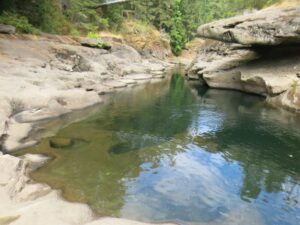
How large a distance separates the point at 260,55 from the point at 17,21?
17657 millimetres

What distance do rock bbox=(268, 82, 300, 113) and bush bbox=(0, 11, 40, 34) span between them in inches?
695

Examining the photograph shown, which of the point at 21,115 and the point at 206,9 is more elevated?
the point at 206,9

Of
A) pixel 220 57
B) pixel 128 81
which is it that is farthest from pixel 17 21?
pixel 220 57

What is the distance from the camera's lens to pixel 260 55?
2377cm

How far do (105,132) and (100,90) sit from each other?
8217 mm

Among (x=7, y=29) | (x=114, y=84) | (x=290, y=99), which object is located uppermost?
(x=7, y=29)

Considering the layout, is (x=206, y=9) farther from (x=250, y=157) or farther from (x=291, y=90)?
(x=250, y=157)

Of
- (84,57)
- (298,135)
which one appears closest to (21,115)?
(298,135)

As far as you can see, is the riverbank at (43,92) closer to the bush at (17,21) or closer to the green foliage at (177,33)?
the bush at (17,21)

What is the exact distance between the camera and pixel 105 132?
41.0ft

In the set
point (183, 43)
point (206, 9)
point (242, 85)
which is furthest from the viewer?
point (206, 9)

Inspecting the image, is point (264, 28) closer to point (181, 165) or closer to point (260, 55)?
point (260, 55)

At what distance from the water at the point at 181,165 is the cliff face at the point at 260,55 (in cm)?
309

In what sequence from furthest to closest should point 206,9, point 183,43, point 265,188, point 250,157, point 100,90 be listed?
point 206,9 → point 183,43 → point 100,90 → point 250,157 → point 265,188
